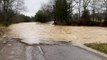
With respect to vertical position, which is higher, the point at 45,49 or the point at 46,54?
the point at 46,54

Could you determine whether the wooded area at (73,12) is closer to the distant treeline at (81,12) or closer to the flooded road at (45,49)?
the distant treeline at (81,12)

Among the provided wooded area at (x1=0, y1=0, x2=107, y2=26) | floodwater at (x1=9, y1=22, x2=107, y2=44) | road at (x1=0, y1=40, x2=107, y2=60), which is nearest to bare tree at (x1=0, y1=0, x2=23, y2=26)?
wooded area at (x1=0, y1=0, x2=107, y2=26)

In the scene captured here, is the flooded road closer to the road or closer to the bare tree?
the road

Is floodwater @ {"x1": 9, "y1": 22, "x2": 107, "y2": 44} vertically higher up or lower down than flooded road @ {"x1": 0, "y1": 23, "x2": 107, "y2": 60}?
lower down

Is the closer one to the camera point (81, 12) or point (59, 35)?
point (59, 35)

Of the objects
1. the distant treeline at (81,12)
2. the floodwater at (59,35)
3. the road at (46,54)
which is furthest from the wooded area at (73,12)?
the road at (46,54)

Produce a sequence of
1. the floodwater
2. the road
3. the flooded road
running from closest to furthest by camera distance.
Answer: the road < the flooded road < the floodwater

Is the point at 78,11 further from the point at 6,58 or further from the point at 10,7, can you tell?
the point at 6,58

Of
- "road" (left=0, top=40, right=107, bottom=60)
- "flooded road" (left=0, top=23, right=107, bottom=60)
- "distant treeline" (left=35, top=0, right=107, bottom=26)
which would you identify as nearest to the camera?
"road" (left=0, top=40, right=107, bottom=60)

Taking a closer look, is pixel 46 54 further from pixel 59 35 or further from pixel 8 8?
pixel 8 8

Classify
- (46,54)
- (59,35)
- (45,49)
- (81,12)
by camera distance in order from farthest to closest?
(81,12) < (59,35) < (45,49) < (46,54)

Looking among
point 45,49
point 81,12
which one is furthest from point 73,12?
point 45,49

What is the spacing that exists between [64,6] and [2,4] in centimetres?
1957

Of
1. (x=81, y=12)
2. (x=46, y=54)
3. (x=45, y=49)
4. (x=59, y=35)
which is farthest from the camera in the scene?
(x=81, y=12)
